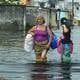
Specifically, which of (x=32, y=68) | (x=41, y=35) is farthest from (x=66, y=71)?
(x=41, y=35)

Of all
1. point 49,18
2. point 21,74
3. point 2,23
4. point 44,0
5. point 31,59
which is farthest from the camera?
point 44,0

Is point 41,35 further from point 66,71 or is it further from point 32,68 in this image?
point 66,71

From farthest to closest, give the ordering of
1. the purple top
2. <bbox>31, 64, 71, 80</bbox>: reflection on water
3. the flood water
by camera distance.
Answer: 1. the purple top
2. the flood water
3. <bbox>31, 64, 71, 80</bbox>: reflection on water

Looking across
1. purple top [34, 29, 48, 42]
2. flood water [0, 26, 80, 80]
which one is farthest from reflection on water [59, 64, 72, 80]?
purple top [34, 29, 48, 42]

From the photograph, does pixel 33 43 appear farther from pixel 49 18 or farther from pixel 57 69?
pixel 49 18

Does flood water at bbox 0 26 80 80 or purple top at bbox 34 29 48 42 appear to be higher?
purple top at bbox 34 29 48 42

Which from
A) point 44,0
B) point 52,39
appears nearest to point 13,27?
point 52,39

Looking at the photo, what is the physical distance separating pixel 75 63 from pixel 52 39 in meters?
1.07

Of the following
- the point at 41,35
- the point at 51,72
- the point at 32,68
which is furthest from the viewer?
the point at 41,35

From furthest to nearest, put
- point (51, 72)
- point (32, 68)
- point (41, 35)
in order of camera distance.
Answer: point (41, 35) → point (32, 68) → point (51, 72)

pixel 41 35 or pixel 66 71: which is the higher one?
pixel 41 35

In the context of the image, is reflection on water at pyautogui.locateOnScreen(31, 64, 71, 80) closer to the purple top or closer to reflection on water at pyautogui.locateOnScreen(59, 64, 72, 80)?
reflection on water at pyautogui.locateOnScreen(59, 64, 72, 80)

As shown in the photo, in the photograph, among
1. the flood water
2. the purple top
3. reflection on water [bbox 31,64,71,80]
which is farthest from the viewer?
the purple top

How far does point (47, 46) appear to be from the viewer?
16812 millimetres
